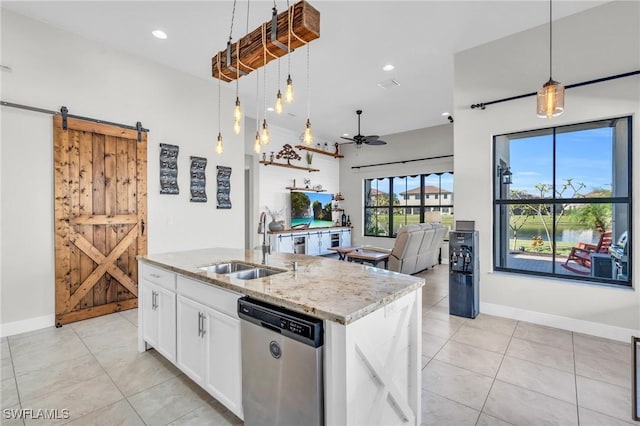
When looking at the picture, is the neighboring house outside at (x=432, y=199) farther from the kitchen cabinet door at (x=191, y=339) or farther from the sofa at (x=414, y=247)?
the kitchen cabinet door at (x=191, y=339)

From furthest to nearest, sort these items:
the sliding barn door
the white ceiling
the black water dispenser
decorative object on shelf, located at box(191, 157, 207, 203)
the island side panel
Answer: decorative object on shelf, located at box(191, 157, 207, 203), the black water dispenser, the sliding barn door, the white ceiling, the island side panel

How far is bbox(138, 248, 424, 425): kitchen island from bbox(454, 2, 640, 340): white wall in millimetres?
2481

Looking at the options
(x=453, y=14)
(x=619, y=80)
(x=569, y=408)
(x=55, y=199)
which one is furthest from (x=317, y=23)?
(x=55, y=199)

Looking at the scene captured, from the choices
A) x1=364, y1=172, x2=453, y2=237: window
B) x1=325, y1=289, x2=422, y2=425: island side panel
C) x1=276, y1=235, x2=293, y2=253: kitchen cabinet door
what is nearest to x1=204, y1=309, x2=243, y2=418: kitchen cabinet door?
x1=325, y1=289, x2=422, y2=425: island side panel

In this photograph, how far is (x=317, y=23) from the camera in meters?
1.78

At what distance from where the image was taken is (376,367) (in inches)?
55.0

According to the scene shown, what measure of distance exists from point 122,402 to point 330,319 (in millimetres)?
1857

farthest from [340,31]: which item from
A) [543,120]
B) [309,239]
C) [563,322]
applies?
[309,239]

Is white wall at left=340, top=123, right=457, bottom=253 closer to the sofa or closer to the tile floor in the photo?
the sofa

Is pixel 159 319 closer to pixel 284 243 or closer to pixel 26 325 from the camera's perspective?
pixel 26 325

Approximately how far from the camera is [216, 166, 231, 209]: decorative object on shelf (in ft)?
16.2

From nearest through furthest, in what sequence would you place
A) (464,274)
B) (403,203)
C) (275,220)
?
(464,274), (275,220), (403,203)

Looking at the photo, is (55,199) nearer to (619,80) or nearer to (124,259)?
(124,259)

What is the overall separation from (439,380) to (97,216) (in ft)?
13.6
